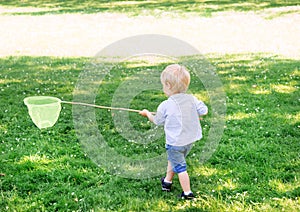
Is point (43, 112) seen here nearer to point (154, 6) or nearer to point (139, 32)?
point (139, 32)

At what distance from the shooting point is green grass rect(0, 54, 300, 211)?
14.9 feet

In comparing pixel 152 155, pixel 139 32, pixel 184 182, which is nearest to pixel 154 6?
pixel 139 32

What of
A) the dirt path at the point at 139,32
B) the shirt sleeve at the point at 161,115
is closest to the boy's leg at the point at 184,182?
the shirt sleeve at the point at 161,115

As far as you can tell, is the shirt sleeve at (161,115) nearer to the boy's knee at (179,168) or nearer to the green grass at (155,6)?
the boy's knee at (179,168)

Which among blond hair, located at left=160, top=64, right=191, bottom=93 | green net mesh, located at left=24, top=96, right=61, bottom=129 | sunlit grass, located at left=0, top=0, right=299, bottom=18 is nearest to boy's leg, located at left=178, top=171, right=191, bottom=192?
blond hair, located at left=160, top=64, right=191, bottom=93

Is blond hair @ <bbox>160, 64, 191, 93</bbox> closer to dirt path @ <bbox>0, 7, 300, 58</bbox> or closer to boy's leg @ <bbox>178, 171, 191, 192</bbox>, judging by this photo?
boy's leg @ <bbox>178, 171, 191, 192</bbox>

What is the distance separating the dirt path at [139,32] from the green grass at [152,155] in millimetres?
4620

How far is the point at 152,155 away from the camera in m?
5.70

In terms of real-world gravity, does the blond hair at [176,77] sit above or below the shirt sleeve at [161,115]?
above

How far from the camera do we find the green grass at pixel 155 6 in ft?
67.9

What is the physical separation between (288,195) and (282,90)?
4.02 metres

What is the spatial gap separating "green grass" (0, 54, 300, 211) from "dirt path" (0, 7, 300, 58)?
4.62 meters

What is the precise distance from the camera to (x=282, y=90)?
820cm

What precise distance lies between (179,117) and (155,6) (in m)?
18.9
